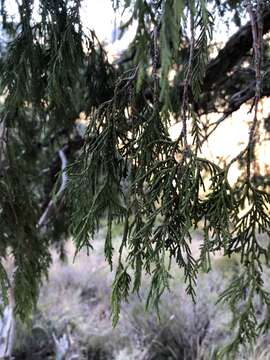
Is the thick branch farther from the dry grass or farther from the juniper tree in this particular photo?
the dry grass

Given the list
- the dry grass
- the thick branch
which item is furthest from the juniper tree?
the dry grass

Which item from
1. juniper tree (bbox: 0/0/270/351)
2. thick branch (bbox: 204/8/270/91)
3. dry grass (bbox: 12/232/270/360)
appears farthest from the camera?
dry grass (bbox: 12/232/270/360)

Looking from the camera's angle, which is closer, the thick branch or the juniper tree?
the juniper tree

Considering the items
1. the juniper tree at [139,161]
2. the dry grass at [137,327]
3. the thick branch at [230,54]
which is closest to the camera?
the juniper tree at [139,161]

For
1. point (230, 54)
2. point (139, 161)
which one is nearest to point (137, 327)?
point (230, 54)

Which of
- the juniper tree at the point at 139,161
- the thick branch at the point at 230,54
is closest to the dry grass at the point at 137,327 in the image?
the thick branch at the point at 230,54

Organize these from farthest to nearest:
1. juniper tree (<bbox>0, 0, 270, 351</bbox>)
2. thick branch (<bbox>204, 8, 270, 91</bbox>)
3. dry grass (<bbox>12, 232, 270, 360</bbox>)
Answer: dry grass (<bbox>12, 232, 270, 360</bbox>), thick branch (<bbox>204, 8, 270, 91</bbox>), juniper tree (<bbox>0, 0, 270, 351</bbox>)

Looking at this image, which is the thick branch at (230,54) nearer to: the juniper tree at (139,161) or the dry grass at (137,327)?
the juniper tree at (139,161)

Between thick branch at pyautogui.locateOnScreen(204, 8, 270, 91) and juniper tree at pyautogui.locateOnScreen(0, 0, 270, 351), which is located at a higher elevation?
thick branch at pyautogui.locateOnScreen(204, 8, 270, 91)

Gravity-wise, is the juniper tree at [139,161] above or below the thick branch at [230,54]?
below

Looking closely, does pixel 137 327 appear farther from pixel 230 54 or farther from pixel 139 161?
pixel 139 161

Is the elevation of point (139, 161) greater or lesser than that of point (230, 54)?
lesser

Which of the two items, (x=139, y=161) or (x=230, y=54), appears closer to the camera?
(x=139, y=161)

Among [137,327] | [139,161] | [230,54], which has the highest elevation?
[230,54]
